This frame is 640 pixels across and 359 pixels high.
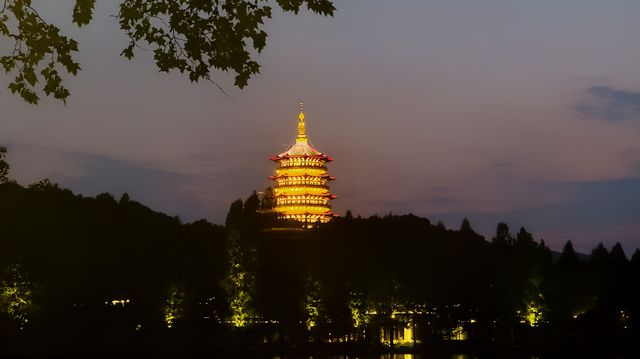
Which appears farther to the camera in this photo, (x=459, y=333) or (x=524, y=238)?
(x=524, y=238)

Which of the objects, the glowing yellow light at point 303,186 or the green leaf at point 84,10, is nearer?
the green leaf at point 84,10

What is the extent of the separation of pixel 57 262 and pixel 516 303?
44571 millimetres

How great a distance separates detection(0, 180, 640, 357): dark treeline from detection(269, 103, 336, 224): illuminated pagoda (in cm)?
4222

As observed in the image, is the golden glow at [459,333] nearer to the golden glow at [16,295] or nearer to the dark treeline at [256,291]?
the dark treeline at [256,291]

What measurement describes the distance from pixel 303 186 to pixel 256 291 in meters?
77.7

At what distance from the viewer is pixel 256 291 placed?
257ft

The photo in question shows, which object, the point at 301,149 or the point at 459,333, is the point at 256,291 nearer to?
the point at 459,333

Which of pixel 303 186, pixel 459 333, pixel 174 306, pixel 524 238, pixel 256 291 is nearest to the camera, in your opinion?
pixel 174 306

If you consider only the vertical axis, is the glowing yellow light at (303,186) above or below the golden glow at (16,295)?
above

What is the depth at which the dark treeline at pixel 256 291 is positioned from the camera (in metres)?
66.2

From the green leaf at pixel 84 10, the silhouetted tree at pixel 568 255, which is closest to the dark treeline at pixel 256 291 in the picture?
the silhouetted tree at pixel 568 255

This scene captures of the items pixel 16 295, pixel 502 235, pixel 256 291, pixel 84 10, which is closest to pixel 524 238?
pixel 502 235

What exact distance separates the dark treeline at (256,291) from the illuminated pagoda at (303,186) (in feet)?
139

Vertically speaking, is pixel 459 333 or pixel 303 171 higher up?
pixel 303 171
